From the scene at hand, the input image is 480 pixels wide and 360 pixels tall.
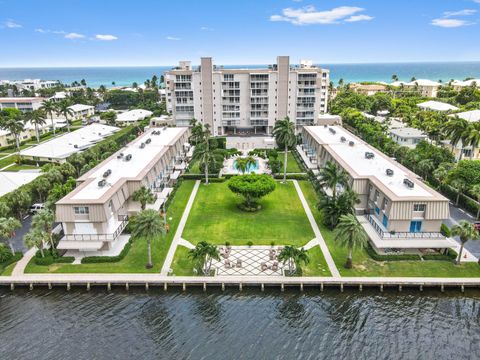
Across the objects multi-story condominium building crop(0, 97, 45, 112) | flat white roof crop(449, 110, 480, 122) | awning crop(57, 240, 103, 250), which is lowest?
awning crop(57, 240, 103, 250)

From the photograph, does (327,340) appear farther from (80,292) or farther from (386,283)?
(80,292)

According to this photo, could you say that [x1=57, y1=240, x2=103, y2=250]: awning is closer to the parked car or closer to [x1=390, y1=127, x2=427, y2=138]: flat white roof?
the parked car

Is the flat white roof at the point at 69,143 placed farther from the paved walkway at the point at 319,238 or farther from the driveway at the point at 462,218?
the driveway at the point at 462,218

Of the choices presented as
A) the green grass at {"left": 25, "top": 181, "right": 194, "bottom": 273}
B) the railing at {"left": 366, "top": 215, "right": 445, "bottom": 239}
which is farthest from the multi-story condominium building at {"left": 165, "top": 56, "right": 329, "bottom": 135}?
the railing at {"left": 366, "top": 215, "right": 445, "bottom": 239}

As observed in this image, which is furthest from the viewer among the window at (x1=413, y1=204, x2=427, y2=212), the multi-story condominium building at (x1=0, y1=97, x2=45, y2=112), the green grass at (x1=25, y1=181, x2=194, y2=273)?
the multi-story condominium building at (x1=0, y1=97, x2=45, y2=112)

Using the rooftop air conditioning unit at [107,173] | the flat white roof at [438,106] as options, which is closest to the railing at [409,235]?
the rooftop air conditioning unit at [107,173]

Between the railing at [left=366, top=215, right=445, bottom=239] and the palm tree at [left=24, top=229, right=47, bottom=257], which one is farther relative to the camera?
the railing at [left=366, top=215, right=445, bottom=239]
